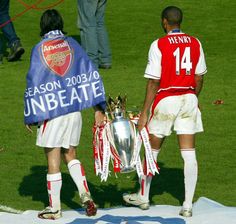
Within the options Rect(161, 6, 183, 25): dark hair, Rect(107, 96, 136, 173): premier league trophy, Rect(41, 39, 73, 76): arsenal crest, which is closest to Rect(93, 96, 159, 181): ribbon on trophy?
Rect(107, 96, 136, 173): premier league trophy

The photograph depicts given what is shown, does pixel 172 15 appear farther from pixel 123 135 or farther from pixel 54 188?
pixel 54 188

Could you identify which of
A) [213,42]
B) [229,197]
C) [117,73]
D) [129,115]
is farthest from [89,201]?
[213,42]

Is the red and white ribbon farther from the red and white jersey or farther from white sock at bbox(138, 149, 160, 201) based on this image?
the red and white jersey

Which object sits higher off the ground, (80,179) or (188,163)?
(188,163)

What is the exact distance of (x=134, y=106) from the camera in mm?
12867

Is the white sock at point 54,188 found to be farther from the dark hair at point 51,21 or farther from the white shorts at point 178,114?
the dark hair at point 51,21

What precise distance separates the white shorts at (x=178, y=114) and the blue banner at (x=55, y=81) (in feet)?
2.24

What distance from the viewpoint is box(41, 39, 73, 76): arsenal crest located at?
8.54 metres

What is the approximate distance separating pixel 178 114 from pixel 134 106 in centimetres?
414

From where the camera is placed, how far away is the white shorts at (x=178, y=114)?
870 centimetres

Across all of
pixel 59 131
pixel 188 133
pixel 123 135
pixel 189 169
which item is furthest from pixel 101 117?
pixel 189 169

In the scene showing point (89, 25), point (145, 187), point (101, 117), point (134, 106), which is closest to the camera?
point (101, 117)

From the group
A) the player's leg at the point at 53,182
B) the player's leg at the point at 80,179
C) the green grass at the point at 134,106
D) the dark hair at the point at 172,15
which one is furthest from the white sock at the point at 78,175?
the dark hair at the point at 172,15

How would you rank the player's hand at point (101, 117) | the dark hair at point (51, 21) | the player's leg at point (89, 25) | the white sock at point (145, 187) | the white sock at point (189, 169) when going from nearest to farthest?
1. the dark hair at point (51, 21)
2. the white sock at point (189, 169)
3. the player's hand at point (101, 117)
4. the white sock at point (145, 187)
5. the player's leg at point (89, 25)
